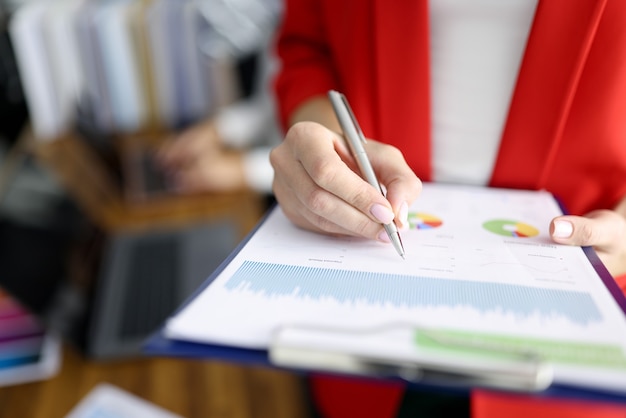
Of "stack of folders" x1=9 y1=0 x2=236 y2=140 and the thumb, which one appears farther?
"stack of folders" x1=9 y1=0 x2=236 y2=140

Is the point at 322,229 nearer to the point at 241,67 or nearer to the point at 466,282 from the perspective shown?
the point at 466,282

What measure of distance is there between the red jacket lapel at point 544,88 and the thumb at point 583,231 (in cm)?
9

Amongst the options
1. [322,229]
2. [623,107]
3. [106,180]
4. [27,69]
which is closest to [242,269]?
[322,229]

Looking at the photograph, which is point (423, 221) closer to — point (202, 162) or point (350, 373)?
point (350, 373)

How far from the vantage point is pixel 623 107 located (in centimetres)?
44

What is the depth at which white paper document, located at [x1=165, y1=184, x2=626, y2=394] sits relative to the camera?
0.32 m

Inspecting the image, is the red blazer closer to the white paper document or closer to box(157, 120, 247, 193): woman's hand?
the white paper document

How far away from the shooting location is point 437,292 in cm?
37

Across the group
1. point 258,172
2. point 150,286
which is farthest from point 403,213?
point 258,172

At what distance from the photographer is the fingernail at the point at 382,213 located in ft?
1.31

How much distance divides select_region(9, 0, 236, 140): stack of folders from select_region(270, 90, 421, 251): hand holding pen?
932 millimetres

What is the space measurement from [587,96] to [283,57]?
36 cm

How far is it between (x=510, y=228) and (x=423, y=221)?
0.24 feet

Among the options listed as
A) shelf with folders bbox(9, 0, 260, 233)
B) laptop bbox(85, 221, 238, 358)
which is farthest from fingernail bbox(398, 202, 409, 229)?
shelf with folders bbox(9, 0, 260, 233)
